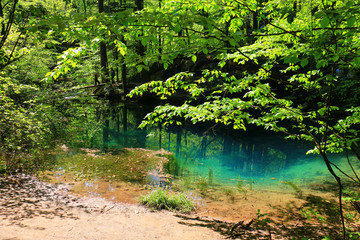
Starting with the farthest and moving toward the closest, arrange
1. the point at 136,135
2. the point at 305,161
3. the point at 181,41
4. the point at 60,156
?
the point at 136,135, the point at 305,161, the point at 60,156, the point at 181,41

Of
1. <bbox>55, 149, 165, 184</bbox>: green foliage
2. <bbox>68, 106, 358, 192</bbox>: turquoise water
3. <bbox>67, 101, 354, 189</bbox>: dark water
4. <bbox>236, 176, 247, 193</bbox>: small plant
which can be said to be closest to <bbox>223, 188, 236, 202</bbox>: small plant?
<bbox>236, 176, 247, 193</bbox>: small plant

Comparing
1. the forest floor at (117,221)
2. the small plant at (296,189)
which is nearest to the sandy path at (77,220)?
the forest floor at (117,221)

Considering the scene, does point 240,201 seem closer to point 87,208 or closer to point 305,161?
point 87,208

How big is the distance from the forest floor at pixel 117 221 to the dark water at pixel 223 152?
1.95 m

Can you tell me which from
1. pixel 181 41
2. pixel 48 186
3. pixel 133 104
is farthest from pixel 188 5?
pixel 133 104

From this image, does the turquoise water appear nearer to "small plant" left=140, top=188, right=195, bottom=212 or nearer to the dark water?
the dark water

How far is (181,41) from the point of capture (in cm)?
271

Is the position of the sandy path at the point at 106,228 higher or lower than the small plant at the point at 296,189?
higher

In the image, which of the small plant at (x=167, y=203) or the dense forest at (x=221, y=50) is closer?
the dense forest at (x=221, y=50)

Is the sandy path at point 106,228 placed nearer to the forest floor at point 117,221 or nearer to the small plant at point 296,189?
the forest floor at point 117,221

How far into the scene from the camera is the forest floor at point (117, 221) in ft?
13.0

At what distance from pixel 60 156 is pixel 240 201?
716 cm

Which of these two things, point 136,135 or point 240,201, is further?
point 136,135

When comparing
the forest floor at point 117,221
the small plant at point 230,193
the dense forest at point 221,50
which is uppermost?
the dense forest at point 221,50
